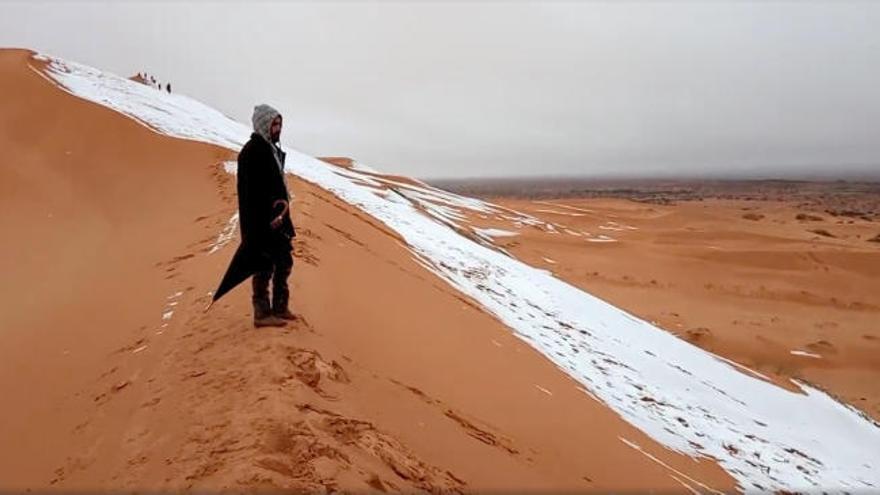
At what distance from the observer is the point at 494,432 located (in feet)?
13.7

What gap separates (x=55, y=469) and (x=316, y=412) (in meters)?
1.40

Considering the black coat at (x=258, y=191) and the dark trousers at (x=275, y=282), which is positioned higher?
the black coat at (x=258, y=191)

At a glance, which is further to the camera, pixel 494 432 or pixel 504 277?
pixel 504 277

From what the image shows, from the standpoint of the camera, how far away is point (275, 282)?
4.09 metres

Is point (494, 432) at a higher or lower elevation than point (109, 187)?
lower

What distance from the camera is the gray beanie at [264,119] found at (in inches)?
153

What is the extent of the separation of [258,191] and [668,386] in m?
6.37

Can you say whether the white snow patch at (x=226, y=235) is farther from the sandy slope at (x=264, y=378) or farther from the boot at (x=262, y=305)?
the boot at (x=262, y=305)

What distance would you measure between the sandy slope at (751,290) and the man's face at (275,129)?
33.5ft

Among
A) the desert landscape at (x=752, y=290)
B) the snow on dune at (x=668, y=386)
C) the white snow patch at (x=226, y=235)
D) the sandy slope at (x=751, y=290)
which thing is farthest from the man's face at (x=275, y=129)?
the desert landscape at (x=752, y=290)

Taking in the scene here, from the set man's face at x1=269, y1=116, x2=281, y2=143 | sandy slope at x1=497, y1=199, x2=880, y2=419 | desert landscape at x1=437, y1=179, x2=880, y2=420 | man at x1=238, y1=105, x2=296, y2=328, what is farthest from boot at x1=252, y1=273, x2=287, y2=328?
desert landscape at x1=437, y1=179, x2=880, y2=420

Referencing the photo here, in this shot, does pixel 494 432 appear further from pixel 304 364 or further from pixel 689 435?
pixel 689 435

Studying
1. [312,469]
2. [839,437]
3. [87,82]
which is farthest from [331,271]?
[87,82]

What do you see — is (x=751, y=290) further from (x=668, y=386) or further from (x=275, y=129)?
(x=275, y=129)
